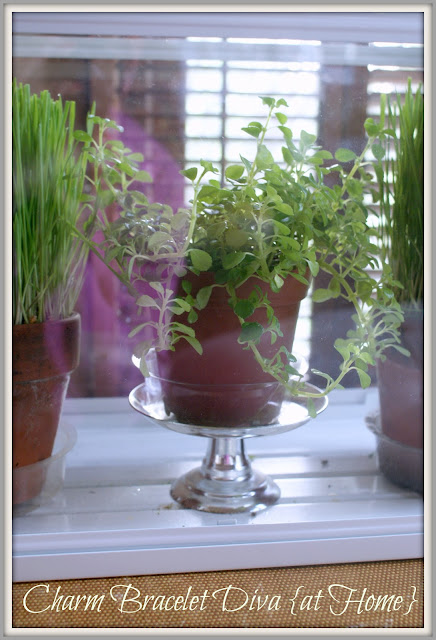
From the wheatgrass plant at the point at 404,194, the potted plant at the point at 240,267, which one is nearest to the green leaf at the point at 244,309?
the potted plant at the point at 240,267

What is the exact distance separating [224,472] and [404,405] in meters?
0.24

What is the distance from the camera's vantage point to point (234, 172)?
0.59 metres

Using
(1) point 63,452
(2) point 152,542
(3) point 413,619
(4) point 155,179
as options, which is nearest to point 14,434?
(1) point 63,452

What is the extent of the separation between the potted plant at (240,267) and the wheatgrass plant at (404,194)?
38mm

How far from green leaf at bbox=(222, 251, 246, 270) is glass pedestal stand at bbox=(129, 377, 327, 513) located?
0.63 ft

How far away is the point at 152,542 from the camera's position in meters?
0.59

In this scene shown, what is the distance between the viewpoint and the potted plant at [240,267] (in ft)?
1.85

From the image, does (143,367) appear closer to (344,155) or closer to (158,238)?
(158,238)

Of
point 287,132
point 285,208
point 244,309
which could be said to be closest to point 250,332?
point 244,309

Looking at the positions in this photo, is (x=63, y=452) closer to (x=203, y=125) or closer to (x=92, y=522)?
(x=92, y=522)

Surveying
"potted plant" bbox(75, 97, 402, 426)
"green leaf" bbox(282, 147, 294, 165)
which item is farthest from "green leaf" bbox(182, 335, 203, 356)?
"green leaf" bbox(282, 147, 294, 165)

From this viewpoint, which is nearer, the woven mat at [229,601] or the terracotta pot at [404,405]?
the woven mat at [229,601]

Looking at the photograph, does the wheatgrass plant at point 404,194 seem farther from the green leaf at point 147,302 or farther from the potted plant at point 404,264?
the green leaf at point 147,302

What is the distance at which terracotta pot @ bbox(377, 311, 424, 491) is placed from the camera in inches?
26.5
